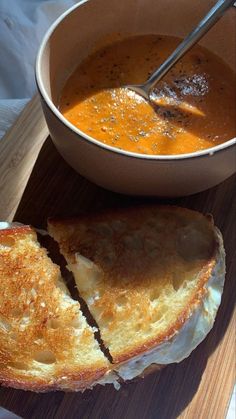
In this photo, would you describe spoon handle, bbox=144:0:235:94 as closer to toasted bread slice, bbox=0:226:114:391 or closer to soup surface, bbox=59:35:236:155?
soup surface, bbox=59:35:236:155

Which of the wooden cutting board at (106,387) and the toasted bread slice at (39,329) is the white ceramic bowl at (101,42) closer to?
the wooden cutting board at (106,387)

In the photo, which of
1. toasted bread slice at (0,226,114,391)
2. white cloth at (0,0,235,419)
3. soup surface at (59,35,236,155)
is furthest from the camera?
Answer: white cloth at (0,0,235,419)

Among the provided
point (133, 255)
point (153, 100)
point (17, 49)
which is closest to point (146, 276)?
point (133, 255)

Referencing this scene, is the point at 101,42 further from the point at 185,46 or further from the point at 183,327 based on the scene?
the point at 183,327

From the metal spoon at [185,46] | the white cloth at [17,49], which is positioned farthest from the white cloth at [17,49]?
the metal spoon at [185,46]

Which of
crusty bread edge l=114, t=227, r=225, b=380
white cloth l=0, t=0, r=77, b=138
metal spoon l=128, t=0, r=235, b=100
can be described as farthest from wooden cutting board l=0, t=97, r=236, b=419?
white cloth l=0, t=0, r=77, b=138

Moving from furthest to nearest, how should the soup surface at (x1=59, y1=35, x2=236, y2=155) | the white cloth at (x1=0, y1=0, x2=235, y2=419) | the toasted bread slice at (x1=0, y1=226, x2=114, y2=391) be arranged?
1. the white cloth at (x1=0, y1=0, x2=235, y2=419)
2. the soup surface at (x1=59, y1=35, x2=236, y2=155)
3. the toasted bread slice at (x1=0, y1=226, x2=114, y2=391)

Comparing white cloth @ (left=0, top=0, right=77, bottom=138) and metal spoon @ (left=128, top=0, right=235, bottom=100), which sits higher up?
metal spoon @ (left=128, top=0, right=235, bottom=100)
